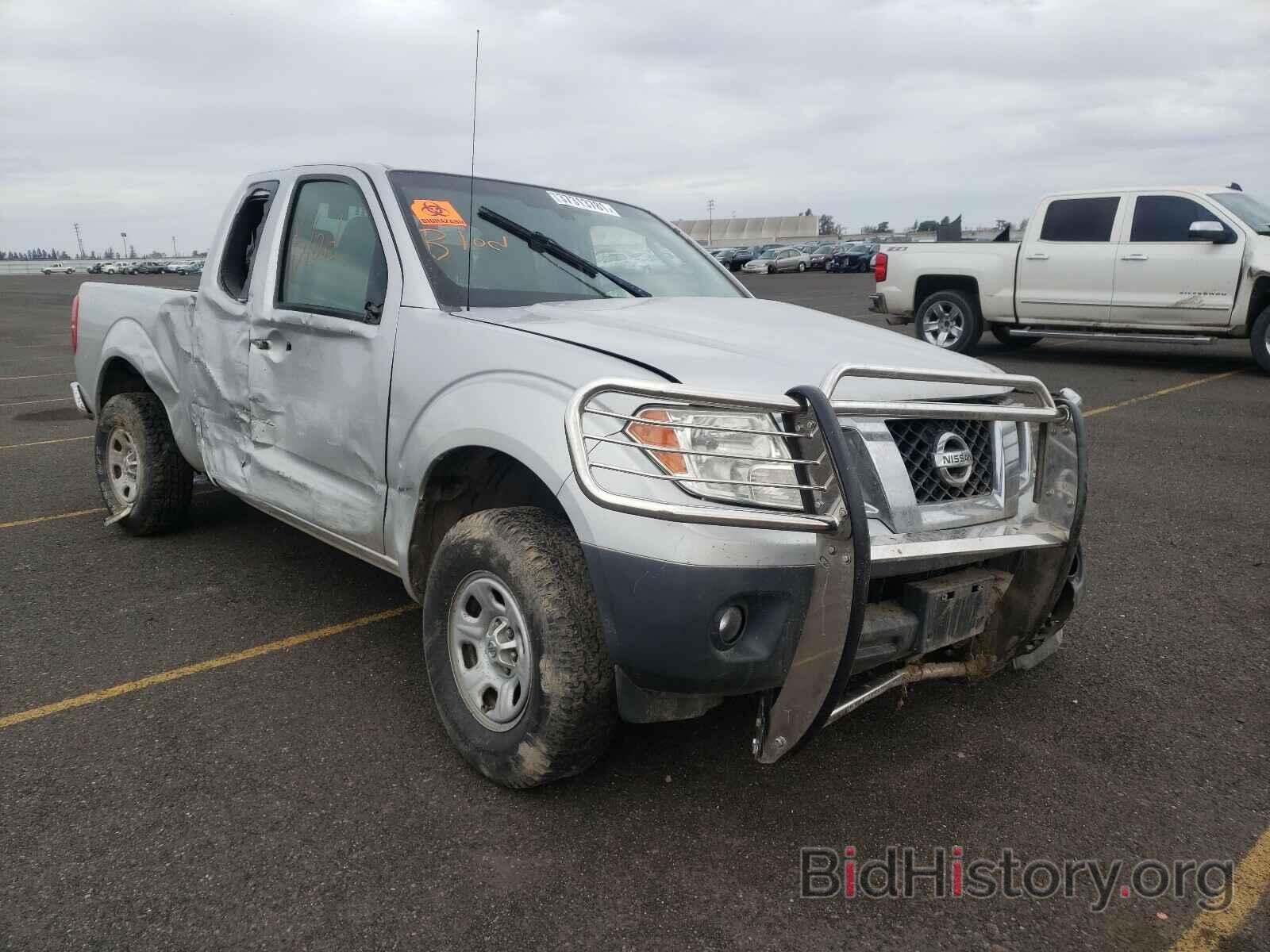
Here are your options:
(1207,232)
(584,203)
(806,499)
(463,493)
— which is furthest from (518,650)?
(1207,232)

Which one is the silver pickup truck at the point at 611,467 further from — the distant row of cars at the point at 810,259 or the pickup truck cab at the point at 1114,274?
the distant row of cars at the point at 810,259

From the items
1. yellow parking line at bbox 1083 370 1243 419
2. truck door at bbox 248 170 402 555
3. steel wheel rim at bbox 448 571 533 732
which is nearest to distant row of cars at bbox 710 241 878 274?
yellow parking line at bbox 1083 370 1243 419

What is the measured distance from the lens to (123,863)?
8.20 feet

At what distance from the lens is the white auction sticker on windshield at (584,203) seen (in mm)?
4043

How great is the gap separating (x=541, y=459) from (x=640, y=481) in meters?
0.35

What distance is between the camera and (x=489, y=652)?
2.88 meters

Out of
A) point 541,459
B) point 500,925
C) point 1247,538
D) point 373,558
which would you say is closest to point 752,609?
point 541,459

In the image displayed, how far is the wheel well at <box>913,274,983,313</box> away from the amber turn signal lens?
11.1 metres

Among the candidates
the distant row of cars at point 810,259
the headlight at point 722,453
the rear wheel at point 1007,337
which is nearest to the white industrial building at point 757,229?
the distant row of cars at point 810,259

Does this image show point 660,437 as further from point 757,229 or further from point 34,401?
point 757,229

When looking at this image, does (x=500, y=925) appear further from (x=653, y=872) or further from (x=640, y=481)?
(x=640, y=481)

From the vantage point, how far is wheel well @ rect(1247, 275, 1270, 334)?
10.3 m

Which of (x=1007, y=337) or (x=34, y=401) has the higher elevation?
(x=1007, y=337)

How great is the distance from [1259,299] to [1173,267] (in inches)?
35.7
